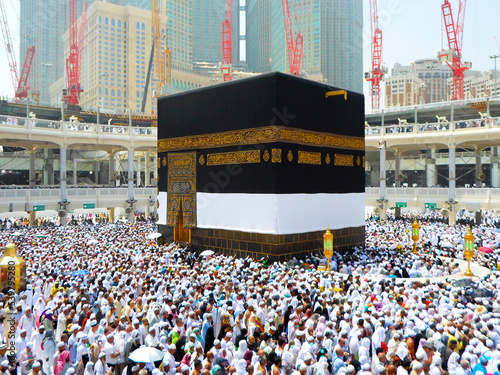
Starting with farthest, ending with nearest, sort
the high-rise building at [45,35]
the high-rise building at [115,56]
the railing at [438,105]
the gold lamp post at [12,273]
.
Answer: the high-rise building at [45,35], the high-rise building at [115,56], the railing at [438,105], the gold lamp post at [12,273]

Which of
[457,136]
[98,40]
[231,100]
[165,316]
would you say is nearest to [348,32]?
[98,40]

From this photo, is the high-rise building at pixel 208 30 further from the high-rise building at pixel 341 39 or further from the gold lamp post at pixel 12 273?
the gold lamp post at pixel 12 273

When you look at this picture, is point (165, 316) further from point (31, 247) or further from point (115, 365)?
point (31, 247)

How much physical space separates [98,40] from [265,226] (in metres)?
82.9

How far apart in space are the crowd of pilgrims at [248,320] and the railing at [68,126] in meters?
13.3

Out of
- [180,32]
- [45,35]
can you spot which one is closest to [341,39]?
[180,32]

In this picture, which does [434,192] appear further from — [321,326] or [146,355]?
[146,355]

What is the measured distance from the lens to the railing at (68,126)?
2319 centimetres

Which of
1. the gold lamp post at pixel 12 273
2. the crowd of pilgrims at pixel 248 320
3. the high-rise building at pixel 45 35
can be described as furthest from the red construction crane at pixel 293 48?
the gold lamp post at pixel 12 273

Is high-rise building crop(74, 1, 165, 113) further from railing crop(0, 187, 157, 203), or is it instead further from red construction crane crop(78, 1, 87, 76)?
railing crop(0, 187, 157, 203)

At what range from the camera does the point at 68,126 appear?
25.6 meters

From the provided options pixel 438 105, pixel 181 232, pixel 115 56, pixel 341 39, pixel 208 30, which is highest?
pixel 208 30

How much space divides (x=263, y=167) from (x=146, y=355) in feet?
28.4

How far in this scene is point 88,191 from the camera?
25984 mm
